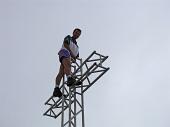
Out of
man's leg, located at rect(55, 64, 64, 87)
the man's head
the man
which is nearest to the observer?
the man

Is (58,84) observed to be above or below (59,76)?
below

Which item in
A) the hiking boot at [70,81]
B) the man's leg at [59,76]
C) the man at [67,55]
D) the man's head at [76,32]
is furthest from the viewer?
the man's head at [76,32]

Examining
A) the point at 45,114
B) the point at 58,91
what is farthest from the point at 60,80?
the point at 45,114

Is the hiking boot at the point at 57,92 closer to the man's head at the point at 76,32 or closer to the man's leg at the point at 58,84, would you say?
the man's leg at the point at 58,84

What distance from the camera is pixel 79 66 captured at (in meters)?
8.48

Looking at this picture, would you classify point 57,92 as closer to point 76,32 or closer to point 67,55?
point 67,55

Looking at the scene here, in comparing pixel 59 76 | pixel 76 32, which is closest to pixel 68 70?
pixel 59 76

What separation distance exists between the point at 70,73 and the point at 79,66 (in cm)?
36

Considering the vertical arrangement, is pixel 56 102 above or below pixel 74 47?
below

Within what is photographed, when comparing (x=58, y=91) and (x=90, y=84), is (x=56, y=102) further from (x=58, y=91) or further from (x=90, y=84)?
(x=90, y=84)

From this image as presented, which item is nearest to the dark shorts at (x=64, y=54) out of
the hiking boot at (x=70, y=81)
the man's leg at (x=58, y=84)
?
the man's leg at (x=58, y=84)

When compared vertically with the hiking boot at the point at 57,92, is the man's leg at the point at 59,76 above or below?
above

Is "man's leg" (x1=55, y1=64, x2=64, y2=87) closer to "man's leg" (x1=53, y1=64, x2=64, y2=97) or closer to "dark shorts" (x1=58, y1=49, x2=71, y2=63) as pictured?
"man's leg" (x1=53, y1=64, x2=64, y2=97)

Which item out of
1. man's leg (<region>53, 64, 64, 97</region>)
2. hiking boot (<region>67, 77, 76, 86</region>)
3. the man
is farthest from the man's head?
hiking boot (<region>67, 77, 76, 86</region>)
